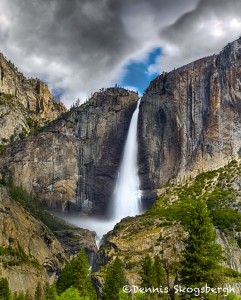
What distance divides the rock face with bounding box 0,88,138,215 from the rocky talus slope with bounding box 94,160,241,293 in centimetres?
4323

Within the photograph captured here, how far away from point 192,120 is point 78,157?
50.7 m

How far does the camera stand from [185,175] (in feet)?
490

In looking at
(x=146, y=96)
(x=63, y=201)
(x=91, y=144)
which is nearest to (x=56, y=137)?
(x=91, y=144)

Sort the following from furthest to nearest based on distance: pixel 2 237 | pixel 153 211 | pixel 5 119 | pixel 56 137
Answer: pixel 5 119, pixel 56 137, pixel 153 211, pixel 2 237

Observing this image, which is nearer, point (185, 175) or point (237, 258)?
point (237, 258)

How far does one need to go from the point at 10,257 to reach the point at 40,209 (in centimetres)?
5478

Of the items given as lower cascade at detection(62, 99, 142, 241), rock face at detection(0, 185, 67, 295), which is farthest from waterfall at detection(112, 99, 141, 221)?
rock face at detection(0, 185, 67, 295)

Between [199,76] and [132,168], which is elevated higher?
[199,76]

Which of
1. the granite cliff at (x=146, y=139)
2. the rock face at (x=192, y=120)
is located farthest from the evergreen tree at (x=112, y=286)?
the granite cliff at (x=146, y=139)

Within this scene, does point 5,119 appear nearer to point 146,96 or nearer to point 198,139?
point 146,96

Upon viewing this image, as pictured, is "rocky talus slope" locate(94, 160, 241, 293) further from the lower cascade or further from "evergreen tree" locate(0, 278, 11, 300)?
the lower cascade

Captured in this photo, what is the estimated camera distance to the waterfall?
163m

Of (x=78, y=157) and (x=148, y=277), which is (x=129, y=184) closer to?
(x=78, y=157)

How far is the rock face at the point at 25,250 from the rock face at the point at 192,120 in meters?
47.2
